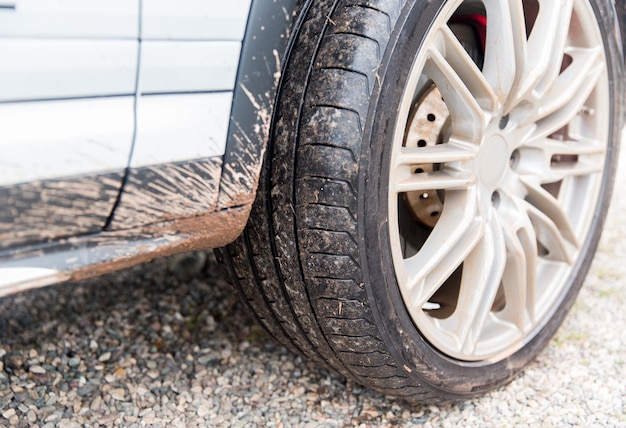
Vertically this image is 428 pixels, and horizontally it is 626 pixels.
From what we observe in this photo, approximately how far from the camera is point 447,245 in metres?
1.74

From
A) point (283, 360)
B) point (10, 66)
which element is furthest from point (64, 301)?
point (10, 66)

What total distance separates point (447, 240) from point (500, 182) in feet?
0.91

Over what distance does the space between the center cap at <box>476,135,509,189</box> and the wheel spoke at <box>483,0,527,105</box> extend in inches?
4.4

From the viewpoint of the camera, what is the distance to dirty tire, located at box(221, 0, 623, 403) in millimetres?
1425

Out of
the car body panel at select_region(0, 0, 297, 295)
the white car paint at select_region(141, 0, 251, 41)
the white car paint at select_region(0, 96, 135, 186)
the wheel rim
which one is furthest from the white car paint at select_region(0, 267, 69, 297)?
the wheel rim

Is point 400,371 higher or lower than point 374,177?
lower

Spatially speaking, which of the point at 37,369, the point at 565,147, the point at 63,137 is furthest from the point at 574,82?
the point at 37,369

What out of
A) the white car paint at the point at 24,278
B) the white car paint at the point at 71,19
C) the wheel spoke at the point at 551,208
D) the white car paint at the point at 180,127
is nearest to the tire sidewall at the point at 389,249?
the white car paint at the point at 180,127

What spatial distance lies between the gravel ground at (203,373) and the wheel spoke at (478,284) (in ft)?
0.84

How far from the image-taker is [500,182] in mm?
1889

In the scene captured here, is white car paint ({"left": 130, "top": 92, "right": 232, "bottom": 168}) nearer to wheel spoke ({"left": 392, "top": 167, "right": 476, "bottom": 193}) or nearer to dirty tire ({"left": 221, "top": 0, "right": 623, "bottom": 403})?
dirty tire ({"left": 221, "top": 0, "right": 623, "bottom": 403})

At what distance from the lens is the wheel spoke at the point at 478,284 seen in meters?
1.83

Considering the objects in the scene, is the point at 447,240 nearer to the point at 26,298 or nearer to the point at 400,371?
the point at 400,371

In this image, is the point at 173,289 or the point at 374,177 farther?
the point at 173,289
